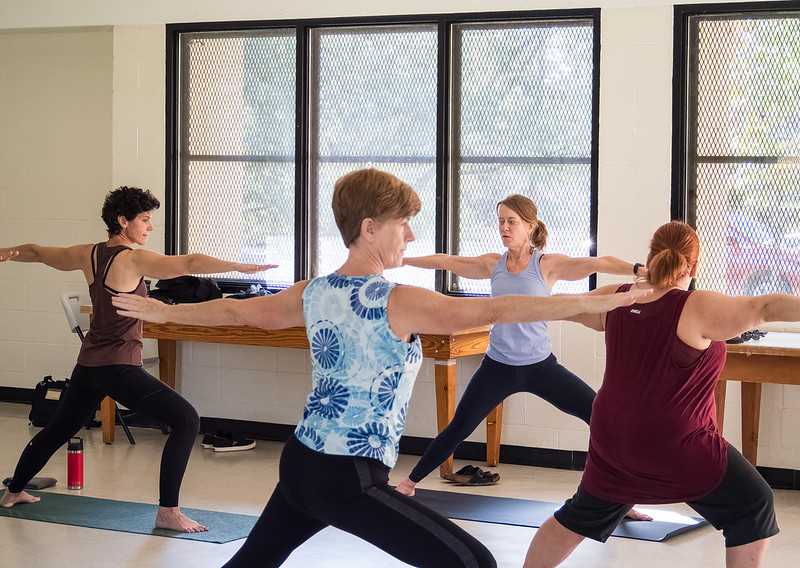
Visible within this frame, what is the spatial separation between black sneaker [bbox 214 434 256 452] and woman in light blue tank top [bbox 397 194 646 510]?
174cm

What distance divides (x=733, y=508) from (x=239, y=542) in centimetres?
220

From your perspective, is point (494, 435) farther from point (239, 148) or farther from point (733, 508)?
point (733, 508)

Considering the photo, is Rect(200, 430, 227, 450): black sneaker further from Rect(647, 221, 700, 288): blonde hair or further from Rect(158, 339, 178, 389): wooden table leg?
Rect(647, 221, 700, 288): blonde hair

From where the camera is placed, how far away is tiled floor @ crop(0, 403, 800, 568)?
163 inches

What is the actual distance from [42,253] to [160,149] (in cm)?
210

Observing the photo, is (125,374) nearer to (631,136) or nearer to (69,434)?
(69,434)

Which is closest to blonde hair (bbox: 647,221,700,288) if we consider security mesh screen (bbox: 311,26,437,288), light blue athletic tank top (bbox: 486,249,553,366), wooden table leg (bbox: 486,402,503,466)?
light blue athletic tank top (bbox: 486,249,553,366)

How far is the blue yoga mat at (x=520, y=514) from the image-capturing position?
4574 mm

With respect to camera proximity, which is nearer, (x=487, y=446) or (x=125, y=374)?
(x=125, y=374)

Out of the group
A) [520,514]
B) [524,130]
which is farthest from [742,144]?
[520,514]

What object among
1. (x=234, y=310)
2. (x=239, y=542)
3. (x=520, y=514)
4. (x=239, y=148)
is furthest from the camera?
(x=239, y=148)

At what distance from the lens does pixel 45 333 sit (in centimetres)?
768

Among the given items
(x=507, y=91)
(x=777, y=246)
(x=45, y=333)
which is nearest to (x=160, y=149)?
(x=45, y=333)

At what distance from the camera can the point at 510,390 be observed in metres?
4.69
